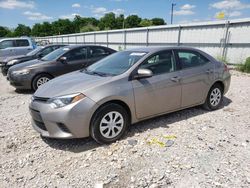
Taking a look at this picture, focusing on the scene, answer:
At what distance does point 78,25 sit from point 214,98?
6443 centimetres

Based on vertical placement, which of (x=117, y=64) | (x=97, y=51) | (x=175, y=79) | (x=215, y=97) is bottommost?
(x=215, y=97)

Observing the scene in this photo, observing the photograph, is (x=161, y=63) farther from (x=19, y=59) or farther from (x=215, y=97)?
(x=19, y=59)

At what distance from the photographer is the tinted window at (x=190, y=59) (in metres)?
4.21

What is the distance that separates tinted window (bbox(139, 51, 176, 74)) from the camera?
379 centimetres

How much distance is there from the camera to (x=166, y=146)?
3.30 m

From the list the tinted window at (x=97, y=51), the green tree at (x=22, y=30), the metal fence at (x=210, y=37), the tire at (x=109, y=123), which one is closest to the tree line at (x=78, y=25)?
the green tree at (x=22, y=30)

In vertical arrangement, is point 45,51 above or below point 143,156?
above

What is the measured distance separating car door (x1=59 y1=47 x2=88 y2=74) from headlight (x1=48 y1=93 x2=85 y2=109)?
406 cm

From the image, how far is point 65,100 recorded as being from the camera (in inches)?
121

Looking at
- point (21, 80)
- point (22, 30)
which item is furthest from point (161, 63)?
point (22, 30)

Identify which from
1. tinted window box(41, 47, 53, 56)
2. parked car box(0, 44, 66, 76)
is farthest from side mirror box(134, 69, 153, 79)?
tinted window box(41, 47, 53, 56)

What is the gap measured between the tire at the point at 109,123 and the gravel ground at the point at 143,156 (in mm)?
134

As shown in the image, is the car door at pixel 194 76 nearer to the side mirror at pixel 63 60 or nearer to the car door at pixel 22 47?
the side mirror at pixel 63 60

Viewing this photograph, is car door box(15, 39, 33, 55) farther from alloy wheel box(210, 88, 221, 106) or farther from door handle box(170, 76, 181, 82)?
alloy wheel box(210, 88, 221, 106)
